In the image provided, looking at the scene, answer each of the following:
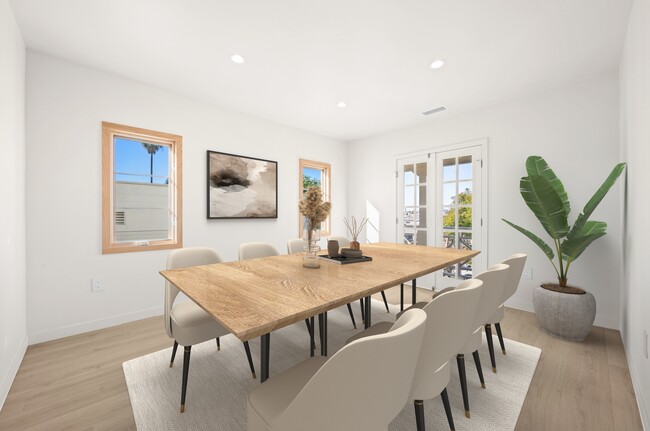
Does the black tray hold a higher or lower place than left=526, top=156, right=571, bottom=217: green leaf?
lower

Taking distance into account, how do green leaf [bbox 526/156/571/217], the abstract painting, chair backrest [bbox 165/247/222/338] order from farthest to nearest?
the abstract painting < green leaf [bbox 526/156/571/217] < chair backrest [bbox 165/247/222/338]

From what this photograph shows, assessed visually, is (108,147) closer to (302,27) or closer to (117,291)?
(117,291)

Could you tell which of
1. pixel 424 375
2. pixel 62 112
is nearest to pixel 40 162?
pixel 62 112

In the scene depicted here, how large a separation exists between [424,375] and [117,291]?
3194 mm

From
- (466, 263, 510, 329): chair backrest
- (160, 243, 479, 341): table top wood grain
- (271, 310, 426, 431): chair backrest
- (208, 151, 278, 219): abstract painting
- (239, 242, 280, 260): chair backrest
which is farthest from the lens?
(208, 151, 278, 219): abstract painting

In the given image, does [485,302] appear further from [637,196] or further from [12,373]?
[12,373]

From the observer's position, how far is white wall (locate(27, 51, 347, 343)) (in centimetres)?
250

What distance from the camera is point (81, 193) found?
270 centimetres

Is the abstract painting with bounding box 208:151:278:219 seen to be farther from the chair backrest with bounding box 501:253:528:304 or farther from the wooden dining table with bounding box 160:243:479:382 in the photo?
the chair backrest with bounding box 501:253:528:304

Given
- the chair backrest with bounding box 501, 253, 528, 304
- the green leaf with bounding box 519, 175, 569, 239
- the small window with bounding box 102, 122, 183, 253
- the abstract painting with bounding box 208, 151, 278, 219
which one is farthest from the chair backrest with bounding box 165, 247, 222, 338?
the green leaf with bounding box 519, 175, 569, 239

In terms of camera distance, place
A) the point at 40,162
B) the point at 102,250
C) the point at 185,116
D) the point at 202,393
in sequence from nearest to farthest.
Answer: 1. the point at 202,393
2. the point at 40,162
3. the point at 102,250
4. the point at 185,116

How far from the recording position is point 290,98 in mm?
3451

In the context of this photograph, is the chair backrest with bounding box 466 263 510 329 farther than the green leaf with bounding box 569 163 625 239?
No

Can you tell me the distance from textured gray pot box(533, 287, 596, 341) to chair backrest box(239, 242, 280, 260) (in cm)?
270
